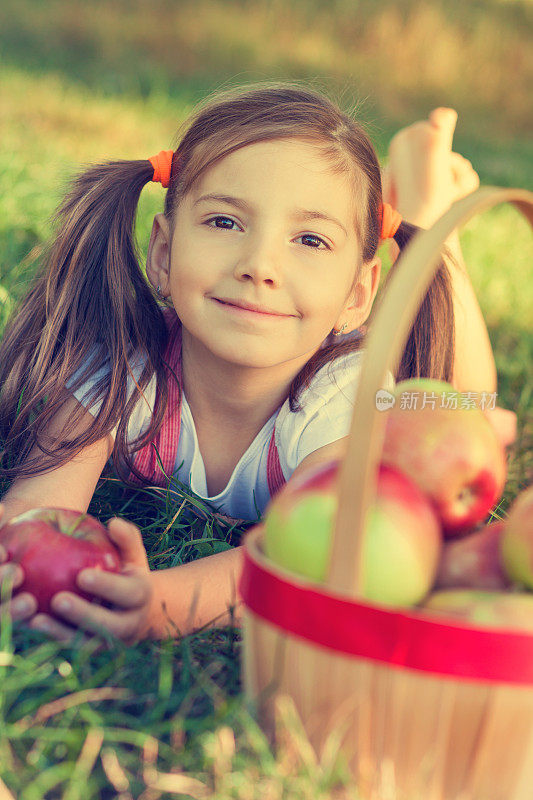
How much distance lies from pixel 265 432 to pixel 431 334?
54 centimetres

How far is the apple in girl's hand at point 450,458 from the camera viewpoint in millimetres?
1266

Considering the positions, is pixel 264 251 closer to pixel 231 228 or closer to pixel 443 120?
pixel 231 228

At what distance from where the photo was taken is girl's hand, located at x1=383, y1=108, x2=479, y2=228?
3082mm

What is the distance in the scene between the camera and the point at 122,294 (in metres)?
2.28

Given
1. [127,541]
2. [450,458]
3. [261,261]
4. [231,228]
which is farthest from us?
[231,228]

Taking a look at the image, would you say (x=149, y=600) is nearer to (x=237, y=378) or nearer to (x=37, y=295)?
(x=237, y=378)

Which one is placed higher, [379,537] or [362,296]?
[379,537]

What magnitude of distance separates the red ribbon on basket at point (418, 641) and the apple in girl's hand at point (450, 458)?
0.27 m

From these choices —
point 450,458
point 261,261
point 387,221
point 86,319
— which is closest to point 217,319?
point 261,261

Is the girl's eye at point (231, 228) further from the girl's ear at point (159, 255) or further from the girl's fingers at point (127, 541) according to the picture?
the girl's fingers at point (127, 541)

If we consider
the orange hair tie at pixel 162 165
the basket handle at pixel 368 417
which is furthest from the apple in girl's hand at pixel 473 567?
the orange hair tie at pixel 162 165

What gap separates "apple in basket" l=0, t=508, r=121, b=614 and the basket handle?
1.74 ft

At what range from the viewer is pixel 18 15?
9852 millimetres

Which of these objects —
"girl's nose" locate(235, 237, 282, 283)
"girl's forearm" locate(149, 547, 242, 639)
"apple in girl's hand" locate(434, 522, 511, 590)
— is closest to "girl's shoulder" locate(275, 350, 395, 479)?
"girl's nose" locate(235, 237, 282, 283)
